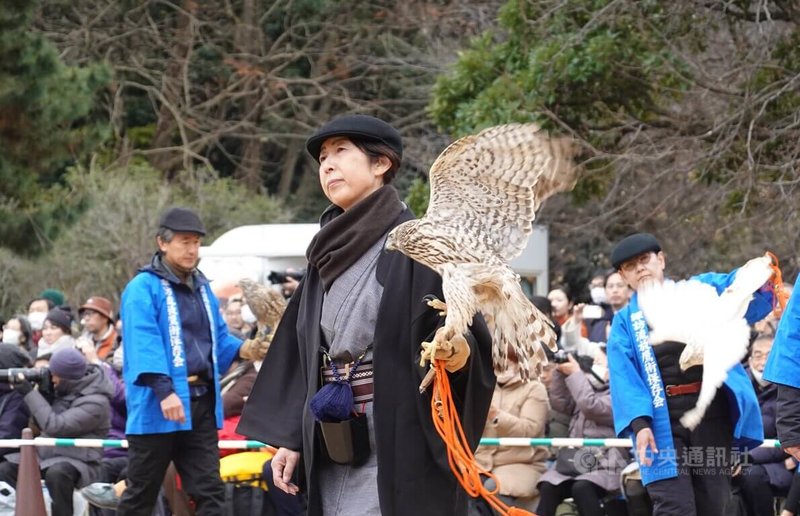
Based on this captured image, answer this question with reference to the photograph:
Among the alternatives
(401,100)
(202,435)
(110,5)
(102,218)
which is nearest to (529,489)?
→ (202,435)

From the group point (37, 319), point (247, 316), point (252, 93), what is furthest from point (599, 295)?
point (252, 93)

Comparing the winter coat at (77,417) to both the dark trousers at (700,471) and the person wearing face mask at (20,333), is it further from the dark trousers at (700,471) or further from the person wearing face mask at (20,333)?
the dark trousers at (700,471)

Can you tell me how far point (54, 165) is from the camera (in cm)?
1283

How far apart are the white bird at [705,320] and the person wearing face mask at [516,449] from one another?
6.03ft

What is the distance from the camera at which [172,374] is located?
6438 millimetres

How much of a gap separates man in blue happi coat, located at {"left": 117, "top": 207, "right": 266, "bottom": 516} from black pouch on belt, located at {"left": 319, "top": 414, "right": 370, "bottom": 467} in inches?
99.2

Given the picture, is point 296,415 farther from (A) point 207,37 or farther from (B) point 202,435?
(A) point 207,37

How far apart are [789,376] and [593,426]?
323cm

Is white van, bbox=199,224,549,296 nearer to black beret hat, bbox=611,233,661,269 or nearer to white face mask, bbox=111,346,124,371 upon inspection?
white face mask, bbox=111,346,124,371

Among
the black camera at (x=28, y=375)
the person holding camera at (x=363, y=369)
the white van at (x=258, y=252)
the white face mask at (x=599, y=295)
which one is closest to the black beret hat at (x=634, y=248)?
the person holding camera at (x=363, y=369)

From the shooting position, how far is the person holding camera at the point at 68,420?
7.77 m

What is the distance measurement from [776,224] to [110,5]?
13053 mm

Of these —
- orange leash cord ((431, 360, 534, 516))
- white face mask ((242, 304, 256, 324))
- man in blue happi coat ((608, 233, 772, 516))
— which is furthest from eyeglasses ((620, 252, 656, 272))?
white face mask ((242, 304, 256, 324))

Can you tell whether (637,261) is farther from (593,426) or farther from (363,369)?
(363,369)
